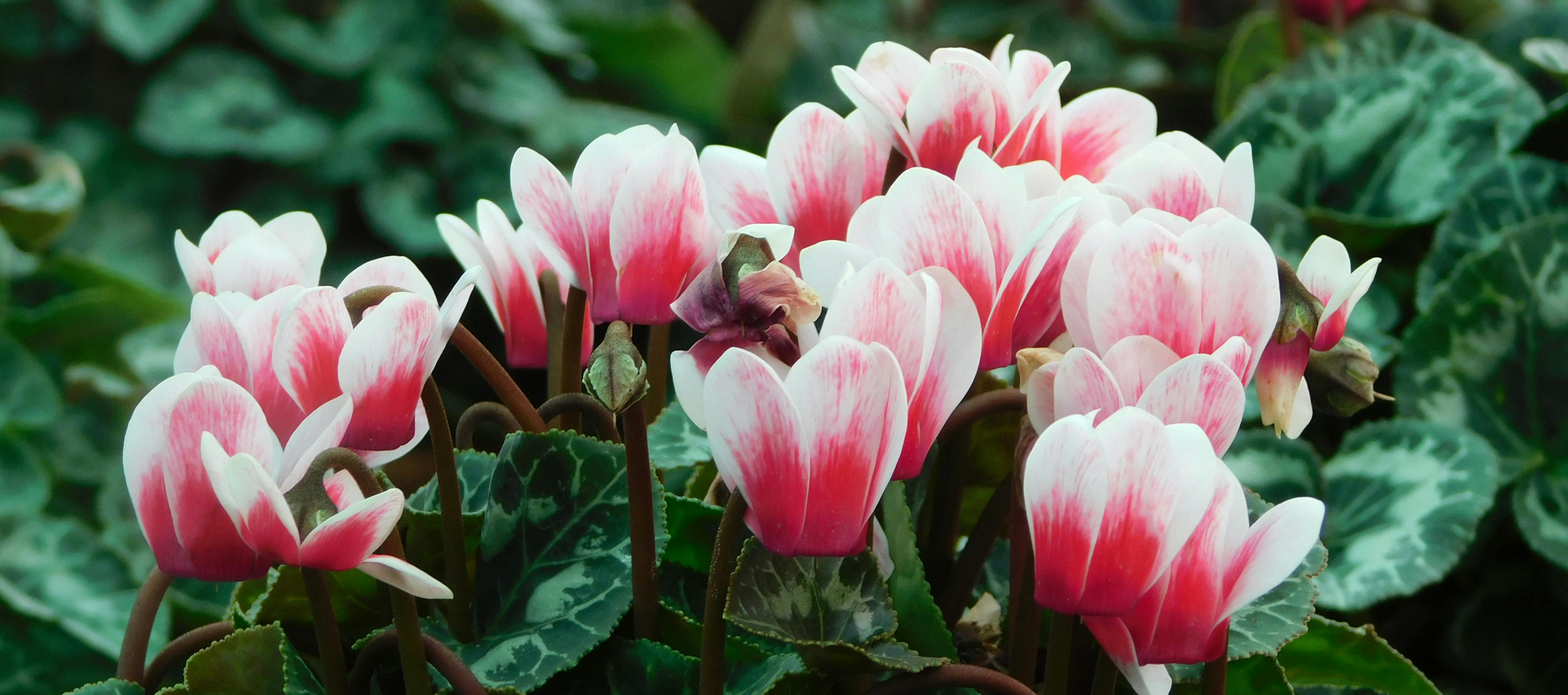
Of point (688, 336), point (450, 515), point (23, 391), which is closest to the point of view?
point (450, 515)

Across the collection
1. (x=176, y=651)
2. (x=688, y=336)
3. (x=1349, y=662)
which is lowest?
(x=688, y=336)

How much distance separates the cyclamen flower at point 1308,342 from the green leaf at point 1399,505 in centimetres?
35

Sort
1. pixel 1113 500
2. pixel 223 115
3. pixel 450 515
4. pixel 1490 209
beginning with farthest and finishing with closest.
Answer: pixel 223 115 < pixel 1490 209 < pixel 450 515 < pixel 1113 500

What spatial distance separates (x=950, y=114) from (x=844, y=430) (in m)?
0.16

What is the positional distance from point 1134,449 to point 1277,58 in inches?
41.0

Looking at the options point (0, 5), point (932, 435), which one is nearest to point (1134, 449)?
point (932, 435)

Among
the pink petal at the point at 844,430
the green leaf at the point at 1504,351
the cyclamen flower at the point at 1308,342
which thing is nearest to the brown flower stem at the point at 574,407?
the pink petal at the point at 844,430

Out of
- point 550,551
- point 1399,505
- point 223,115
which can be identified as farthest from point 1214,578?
point 223,115

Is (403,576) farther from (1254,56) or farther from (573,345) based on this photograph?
(1254,56)

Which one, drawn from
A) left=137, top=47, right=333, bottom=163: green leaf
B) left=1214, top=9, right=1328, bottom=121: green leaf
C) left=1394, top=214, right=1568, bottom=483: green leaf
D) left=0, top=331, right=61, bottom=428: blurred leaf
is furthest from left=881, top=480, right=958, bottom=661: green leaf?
left=137, top=47, right=333, bottom=163: green leaf

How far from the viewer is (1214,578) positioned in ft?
1.17

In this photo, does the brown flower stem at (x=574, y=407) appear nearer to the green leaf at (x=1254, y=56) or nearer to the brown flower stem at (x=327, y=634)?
the brown flower stem at (x=327, y=634)

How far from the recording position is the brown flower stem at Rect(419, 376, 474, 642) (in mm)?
417

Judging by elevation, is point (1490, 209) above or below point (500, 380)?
below
